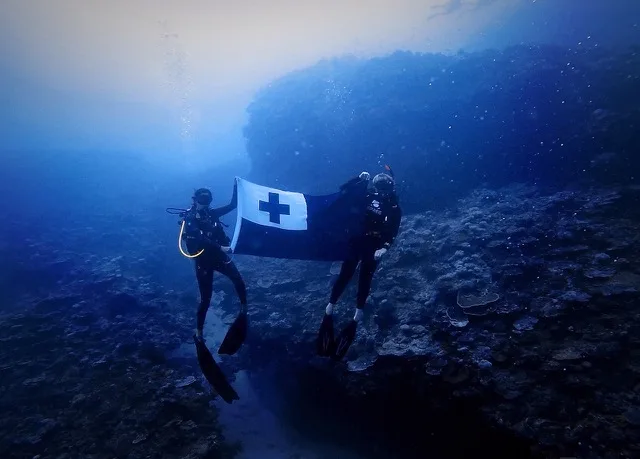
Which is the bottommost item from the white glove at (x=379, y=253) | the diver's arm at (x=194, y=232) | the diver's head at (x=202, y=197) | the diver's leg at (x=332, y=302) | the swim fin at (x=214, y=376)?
the swim fin at (x=214, y=376)

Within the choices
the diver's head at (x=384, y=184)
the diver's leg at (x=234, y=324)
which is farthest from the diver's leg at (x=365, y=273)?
the diver's leg at (x=234, y=324)

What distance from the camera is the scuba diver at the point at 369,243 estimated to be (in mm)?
6109

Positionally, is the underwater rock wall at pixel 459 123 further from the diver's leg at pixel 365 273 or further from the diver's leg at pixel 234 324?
the diver's leg at pixel 234 324

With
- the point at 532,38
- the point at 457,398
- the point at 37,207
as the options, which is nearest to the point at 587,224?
the point at 457,398

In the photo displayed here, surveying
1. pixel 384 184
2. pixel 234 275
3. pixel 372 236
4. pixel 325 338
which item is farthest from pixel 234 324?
pixel 384 184

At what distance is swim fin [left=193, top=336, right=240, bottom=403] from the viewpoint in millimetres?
7501

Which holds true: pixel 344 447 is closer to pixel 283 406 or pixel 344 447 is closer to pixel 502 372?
pixel 283 406

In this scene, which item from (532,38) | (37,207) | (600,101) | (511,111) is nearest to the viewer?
(600,101)

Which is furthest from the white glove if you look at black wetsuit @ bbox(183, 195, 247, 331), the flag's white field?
black wetsuit @ bbox(183, 195, 247, 331)

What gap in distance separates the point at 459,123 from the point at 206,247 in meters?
18.0

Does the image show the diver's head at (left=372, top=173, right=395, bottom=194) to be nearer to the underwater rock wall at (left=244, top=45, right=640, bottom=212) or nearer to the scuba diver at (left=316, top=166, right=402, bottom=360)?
the scuba diver at (left=316, top=166, right=402, bottom=360)

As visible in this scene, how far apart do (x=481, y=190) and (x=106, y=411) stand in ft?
55.6

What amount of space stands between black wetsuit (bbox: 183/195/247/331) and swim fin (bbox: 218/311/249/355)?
39 cm

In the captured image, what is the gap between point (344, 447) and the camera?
7.23m
